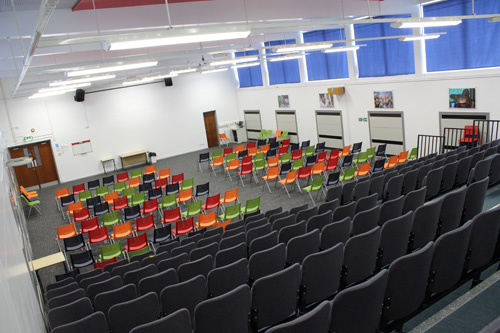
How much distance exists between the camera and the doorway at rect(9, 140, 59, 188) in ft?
61.2

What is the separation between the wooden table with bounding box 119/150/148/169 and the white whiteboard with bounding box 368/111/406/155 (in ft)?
38.5

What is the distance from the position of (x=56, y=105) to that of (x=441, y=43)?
54.0ft

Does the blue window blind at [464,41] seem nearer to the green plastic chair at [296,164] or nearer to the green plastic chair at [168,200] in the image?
the green plastic chair at [296,164]

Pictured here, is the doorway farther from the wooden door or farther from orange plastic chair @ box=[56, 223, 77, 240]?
orange plastic chair @ box=[56, 223, 77, 240]

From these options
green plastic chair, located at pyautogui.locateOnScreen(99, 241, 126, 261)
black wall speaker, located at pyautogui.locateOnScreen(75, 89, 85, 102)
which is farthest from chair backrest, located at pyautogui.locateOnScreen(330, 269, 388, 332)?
black wall speaker, located at pyautogui.locateOnScreen(75, 89, 85, 102)

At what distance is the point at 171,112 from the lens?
868 inches

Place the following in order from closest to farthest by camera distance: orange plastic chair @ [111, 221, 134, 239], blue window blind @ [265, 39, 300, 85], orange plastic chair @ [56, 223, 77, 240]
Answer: orange plastic chair @ [111, 221, 134, 239] → orange plastic chair @ [56, 223, 77, 240] → blue window blind @ [265, 39, 300, 85]

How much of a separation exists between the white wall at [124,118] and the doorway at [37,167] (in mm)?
340

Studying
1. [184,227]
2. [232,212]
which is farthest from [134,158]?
[184,227]

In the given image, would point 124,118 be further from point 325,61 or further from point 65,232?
point 65,232

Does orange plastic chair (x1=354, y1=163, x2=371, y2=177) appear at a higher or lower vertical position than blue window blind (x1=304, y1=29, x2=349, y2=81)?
lower

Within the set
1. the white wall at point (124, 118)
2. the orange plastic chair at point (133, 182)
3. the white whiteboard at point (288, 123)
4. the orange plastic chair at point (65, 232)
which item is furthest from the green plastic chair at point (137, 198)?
the white whiteboard at point (288, 123)

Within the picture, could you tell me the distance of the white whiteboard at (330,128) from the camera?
17.2 m

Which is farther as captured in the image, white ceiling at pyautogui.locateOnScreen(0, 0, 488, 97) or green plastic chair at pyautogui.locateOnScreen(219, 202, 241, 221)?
green plastic chair at pyautogui.locateOnScreen(219, 202, 241, 221)
